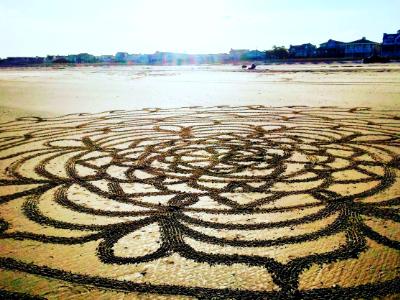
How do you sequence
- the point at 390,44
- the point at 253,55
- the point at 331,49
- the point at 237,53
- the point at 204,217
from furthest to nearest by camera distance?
the point at 237,53, the point at 253,55, the point at 331,49, the point at 390,44, the point at 204,217

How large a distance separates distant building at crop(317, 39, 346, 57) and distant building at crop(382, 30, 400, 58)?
9990 mm

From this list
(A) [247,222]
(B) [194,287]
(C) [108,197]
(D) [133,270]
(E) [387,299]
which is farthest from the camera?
(C) [108,197]

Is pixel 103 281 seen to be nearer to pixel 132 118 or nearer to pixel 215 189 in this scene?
pixel 215 189

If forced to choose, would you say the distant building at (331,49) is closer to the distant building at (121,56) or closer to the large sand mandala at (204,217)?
the distant building at (121,56)

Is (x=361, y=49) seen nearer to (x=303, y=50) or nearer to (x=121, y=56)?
(x=303, y=50)

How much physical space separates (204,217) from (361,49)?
10196 centimetres

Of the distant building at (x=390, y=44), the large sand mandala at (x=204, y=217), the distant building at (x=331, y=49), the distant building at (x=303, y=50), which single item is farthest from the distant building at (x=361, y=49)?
the large sand mandala at (x=204, y=217)

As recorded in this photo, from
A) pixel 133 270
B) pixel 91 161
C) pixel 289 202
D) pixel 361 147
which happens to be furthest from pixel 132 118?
pixel 133 270

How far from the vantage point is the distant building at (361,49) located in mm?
91312

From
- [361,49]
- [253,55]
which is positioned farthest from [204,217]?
[253,55]

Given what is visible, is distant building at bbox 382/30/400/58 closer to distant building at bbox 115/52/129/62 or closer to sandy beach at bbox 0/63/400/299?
sandy beach at bbox 0/63/400/299

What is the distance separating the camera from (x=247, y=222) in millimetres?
3498

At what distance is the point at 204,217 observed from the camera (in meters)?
3.62

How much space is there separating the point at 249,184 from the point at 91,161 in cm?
270
